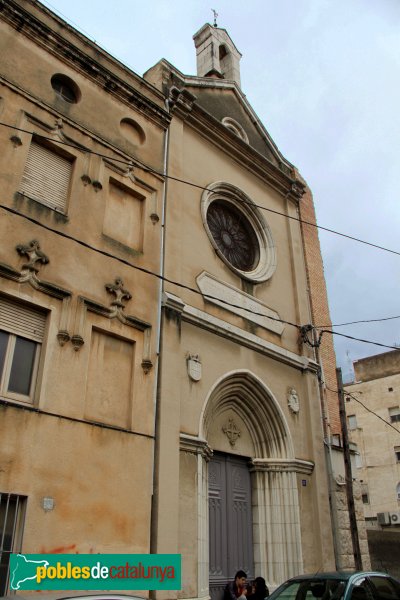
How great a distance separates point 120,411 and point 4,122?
506 cm

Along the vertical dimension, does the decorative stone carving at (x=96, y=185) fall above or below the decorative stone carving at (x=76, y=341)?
above

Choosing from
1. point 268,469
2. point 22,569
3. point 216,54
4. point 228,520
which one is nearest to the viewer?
point 22,569

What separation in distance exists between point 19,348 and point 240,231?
7.88 m

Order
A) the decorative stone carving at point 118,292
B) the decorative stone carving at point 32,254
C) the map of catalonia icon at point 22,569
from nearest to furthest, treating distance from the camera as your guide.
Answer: the map of catalonia icon at point 22,569, the decorative stone carving at point 32,254, the decorative stone carving at point 118,292

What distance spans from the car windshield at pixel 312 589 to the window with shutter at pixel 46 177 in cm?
677

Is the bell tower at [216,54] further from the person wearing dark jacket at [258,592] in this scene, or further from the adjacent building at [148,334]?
the person wearing dark jacket at [258,592]

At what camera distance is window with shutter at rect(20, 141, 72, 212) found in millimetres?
9516

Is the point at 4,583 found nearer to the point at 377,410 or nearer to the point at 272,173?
the point at 272,173

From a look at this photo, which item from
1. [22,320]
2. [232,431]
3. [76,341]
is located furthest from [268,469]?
[22,320]

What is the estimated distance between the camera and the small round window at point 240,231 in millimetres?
13766

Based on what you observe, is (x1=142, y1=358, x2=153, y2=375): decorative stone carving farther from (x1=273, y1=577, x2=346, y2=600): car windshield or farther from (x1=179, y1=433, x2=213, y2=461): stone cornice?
(x1=273, y1=577, x2=346, y2=600): car windshield

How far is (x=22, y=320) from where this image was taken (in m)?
8.41

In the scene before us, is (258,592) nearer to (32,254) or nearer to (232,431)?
(232,431)

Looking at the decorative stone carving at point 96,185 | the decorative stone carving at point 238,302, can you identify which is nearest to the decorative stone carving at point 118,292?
the decorative stone carving at point 96,185
